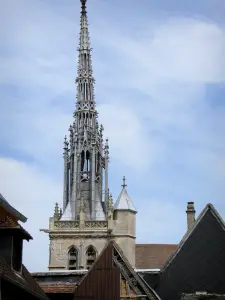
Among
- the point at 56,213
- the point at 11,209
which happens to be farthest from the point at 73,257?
the point at 11,209

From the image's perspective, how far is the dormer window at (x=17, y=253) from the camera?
22.8 m

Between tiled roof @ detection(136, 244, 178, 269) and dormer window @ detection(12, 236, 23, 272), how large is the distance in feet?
142

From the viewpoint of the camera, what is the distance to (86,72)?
8400 centimetres

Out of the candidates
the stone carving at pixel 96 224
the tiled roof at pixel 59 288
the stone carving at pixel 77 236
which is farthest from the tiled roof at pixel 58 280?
the stone carving at pixel 96 224

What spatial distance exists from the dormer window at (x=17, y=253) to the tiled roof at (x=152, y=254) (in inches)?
1705

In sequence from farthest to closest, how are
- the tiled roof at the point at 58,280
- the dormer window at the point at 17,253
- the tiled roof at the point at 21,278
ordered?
the tiled roof at the point at 58,280 < the dormer window at the point at 17,253 < the tiled roof at the point at 21,278

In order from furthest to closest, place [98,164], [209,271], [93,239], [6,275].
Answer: [98,164]
[93,239]
[209,271]
[6,275]

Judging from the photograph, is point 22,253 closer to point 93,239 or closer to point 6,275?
point 6,275

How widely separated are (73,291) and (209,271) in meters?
4.62

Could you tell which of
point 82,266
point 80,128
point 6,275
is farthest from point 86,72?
point 6,275

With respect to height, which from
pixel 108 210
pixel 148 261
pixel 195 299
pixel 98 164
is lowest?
pixel 195 299

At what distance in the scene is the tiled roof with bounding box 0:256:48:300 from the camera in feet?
64.3

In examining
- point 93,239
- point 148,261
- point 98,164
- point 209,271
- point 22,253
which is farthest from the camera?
point 98,164

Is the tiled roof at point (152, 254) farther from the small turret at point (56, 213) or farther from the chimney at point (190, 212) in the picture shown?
the chimney at point (190, 212)
